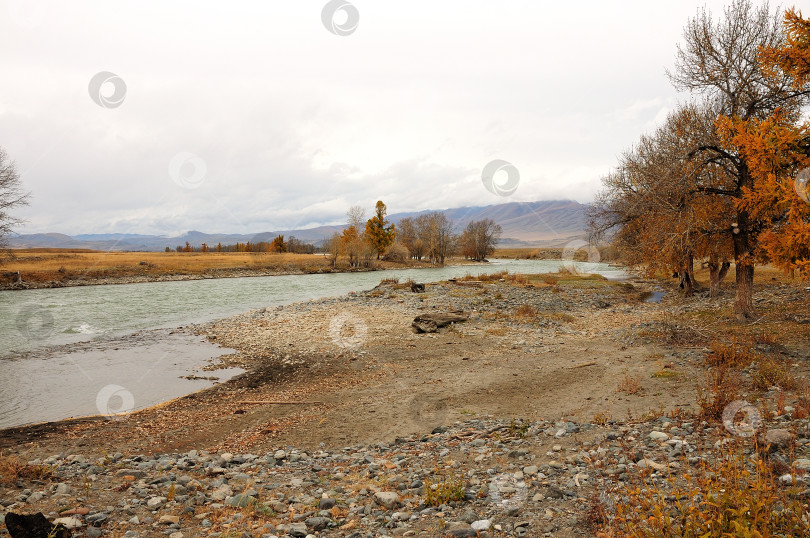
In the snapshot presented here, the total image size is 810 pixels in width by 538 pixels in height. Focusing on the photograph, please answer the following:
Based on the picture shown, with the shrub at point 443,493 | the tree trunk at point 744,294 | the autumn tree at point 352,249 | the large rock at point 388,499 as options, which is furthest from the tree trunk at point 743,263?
the autumn tree at point 352,249

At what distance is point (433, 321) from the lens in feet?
77.0

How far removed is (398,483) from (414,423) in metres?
3.62

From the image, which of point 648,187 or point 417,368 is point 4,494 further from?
point 648,187

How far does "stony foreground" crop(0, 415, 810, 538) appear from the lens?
5.87 meters

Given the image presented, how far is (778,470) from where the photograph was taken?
18.6ft

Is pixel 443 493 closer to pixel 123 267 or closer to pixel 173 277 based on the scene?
pixel 173 277

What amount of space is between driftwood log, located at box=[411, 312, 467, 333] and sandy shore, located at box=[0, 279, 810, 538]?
58 centimetres

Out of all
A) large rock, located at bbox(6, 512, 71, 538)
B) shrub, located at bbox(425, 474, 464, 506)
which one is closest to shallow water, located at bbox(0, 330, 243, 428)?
large rock, located at bbox(6, 512, 71, 538)

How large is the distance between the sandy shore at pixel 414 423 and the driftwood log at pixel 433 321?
1.90 ft

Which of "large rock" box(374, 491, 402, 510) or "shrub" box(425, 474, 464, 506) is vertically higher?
"shrub" box(425, 474, 464, 506)

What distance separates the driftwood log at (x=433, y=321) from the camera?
75.3 feet

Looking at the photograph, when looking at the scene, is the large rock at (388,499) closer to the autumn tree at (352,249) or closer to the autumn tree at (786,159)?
the autumn tree at (786,159)

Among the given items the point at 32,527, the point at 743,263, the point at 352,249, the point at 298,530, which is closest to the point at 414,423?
the point at 298,530

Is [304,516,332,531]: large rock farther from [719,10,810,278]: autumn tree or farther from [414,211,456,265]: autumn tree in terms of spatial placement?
[414,211,456,265]: autumn tree
